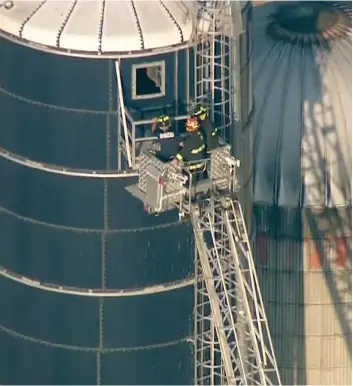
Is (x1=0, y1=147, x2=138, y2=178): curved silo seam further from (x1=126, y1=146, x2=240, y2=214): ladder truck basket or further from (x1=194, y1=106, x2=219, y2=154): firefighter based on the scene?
(x1=194, y1=106, x2=219, y2=154): firefighter

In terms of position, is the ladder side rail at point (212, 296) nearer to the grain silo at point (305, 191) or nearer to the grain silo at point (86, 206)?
the grain silo at point (86, 206)

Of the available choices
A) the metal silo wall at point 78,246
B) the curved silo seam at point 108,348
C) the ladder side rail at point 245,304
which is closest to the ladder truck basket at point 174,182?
the metal silo wall at point 78,246

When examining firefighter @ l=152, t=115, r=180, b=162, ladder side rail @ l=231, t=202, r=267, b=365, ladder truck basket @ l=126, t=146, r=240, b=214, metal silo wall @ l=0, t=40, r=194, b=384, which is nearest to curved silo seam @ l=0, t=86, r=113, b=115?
metal silo wall @ l=0, t=40, r=194, b=384

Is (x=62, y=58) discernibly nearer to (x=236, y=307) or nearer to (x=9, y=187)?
(x=9, y=187)

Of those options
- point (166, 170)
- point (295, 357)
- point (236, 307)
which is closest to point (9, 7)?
point (166, 170)

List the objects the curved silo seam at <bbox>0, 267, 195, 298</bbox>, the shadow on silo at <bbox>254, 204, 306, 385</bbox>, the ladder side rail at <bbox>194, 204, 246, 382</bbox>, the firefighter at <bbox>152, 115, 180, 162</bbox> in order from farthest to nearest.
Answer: the shadow on silo at <bbox>254, 204, 306, 385</bbox> < the curved silo seam at <bbox>0, 267, 195, 298</bbox> < the ladder side rail at <bbox>194, 204, 246, 382</bbox> < the firefighter at <bbox>152, 115, 180, 162</bbox>

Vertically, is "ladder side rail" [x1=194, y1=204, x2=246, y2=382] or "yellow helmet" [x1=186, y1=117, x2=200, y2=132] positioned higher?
"yellow helmet" [x1=186, y1=117, x2=200, y2=132]
